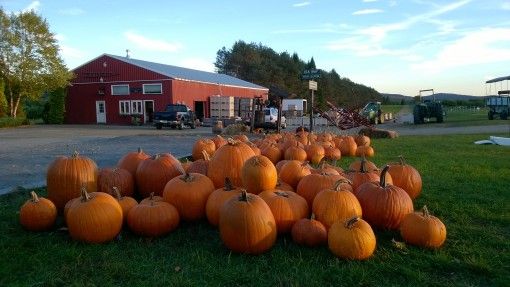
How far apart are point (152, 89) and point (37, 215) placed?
3420 centimetres

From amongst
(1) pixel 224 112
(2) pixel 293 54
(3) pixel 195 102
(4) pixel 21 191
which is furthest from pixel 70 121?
(2) pixel 293 54

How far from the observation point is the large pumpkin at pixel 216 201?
4.24 meters

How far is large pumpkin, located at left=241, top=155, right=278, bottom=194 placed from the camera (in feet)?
14.7

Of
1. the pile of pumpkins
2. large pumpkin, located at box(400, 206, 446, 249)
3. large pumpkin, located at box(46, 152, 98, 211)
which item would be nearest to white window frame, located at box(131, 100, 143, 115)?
the pile of pumpkins

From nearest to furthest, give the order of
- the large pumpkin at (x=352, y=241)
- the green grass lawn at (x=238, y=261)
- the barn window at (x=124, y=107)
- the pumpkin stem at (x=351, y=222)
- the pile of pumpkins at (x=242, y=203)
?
the green grass lawn at (x=238, y=261) → the large pumpkin at (x=352, y=241) → the pumpkin stem at (x=351, y=222) → the pile of pumpkins at (x=242, y=203) → the barn window at (x=124, y=107)

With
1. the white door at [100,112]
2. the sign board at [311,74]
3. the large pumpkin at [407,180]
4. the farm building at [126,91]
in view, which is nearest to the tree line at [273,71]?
the farm building at [126,91]

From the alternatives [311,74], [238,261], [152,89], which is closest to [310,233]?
[238,261]

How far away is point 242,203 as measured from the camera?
370 cm

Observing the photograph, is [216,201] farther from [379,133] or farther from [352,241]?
[379,133]

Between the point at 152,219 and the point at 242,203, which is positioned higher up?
the point at 242,203

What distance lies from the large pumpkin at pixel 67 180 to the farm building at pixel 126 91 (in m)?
31.9

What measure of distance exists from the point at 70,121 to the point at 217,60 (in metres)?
49.1

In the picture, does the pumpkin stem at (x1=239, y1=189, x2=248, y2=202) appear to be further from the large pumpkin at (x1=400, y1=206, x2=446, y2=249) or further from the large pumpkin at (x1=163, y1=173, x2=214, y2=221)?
the large pumpkin at (x1=400, y1=206, x2=446, y2=249)

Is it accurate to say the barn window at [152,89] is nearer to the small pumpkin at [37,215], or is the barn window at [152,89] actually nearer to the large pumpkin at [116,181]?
the large pumpkin at [116,181]
